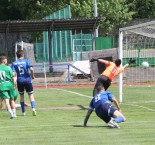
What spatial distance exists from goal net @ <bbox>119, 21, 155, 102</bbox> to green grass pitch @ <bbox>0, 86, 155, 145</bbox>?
4.57m

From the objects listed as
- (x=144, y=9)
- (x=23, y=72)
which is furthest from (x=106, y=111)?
(x=144, y=9)

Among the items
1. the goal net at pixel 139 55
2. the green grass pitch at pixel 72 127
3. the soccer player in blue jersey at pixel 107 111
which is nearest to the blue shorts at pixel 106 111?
the soccer player in blue jersey at pixel 107 111

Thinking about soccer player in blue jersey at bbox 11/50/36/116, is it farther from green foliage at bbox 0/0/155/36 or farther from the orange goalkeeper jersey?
green foliage at bbox 0/0/155/36

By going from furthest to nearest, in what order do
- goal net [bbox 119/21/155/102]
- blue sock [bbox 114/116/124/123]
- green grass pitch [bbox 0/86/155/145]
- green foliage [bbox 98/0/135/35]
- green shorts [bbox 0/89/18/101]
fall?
1. green foliage [bbox 98/0/135/35]
2. goal net [bbox 119/21/155/102]
3. green shorts [bbox 0/89/18/101]
4. blue sock [bbox 114/116/124/123]
5. green grass pitch [bbox 0/86/155/145]

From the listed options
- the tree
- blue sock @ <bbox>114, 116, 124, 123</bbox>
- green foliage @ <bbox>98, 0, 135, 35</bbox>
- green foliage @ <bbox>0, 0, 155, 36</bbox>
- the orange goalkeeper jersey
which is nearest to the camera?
blue sock @ <bbox>114, 116, 124, 123</bbox>

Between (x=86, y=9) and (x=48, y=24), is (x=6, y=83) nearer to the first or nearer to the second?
(x=48, y=24)

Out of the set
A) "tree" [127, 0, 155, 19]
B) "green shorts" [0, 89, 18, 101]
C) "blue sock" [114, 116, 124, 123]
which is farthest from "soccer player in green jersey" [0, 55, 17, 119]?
"tree" [127, 0, 155, 19]

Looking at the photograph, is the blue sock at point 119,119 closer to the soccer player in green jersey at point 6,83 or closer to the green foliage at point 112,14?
the soccer player in green jersey at point 6,83

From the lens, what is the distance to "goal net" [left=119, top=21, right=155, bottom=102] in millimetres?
25812

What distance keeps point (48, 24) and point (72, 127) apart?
1010 inches

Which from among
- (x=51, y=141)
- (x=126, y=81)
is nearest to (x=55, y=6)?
(x=126, y=81)

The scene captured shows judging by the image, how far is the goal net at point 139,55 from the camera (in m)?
25.8

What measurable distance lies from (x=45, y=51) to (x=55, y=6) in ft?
31.8

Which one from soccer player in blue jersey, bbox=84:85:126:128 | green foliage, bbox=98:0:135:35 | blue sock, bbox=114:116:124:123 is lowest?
blue sock, bbox=114:116:124:123
